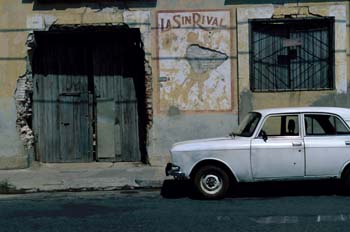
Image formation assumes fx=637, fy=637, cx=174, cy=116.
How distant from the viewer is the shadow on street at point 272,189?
35.7 feet

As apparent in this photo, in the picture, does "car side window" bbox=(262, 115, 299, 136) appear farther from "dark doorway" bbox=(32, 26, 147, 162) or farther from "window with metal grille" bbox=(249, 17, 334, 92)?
"dark doorway" bbox=(32, 26, 147, 162)

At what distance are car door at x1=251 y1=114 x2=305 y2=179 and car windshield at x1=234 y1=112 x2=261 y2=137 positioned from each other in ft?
0.69

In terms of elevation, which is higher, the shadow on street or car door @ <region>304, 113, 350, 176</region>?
car door @ <region>304, 113, 350, 176</region>

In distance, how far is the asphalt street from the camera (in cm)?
829

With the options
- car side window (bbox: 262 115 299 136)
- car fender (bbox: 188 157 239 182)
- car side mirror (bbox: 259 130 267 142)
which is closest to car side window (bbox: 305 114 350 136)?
car side window (bbox: 262 115 299 136)

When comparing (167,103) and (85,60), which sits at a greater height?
(85,60)

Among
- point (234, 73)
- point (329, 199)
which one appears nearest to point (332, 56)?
point (234, 73)

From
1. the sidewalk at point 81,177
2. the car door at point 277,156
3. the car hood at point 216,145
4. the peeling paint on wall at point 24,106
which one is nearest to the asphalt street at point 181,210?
the sidewalk at point 81,177

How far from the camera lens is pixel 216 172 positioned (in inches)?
408

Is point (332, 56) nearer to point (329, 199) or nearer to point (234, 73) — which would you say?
point (234, 73)

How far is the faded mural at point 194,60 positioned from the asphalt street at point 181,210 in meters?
2.61

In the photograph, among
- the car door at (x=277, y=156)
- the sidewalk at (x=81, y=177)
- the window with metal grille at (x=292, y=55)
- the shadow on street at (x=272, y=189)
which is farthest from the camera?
the window with metal grille at (x=292, y=55)

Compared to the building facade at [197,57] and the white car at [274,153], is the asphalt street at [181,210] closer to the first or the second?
the white car at [274,153]

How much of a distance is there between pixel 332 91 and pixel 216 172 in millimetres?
4725
